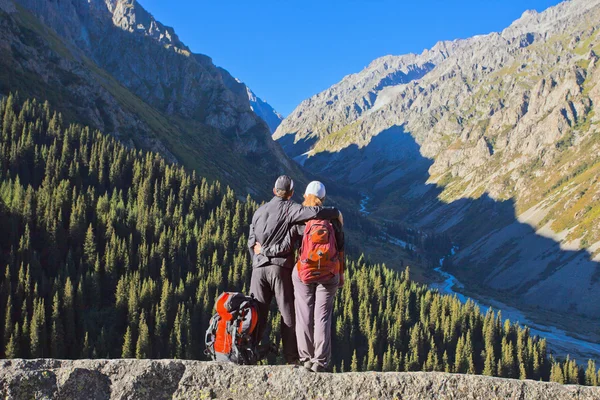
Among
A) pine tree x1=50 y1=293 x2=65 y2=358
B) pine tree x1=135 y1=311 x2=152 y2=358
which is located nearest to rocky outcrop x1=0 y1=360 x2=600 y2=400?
pine tree x1=135 y1=311 x2=152 y2=358

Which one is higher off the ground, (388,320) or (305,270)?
(388,320)

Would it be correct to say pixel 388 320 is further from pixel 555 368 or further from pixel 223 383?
pixel 223 383

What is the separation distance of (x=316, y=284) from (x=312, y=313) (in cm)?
89

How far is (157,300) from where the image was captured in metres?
140

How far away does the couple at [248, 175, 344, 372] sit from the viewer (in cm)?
1349

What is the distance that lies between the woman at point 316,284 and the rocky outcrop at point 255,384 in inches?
69.5

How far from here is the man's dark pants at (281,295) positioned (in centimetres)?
1467

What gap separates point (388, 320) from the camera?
15050cm

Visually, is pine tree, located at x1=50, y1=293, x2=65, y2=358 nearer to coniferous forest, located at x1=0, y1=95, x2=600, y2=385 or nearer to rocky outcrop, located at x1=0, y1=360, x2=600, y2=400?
coniferous forest, located at x1=0, y1=95, x2=600, y2=385

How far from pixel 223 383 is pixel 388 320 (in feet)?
481

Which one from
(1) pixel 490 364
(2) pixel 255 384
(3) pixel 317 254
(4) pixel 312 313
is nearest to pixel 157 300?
(1) pixel 490 364

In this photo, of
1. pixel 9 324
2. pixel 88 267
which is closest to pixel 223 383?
pixel 9 324

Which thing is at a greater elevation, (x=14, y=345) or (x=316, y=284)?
(x=316, y=284)

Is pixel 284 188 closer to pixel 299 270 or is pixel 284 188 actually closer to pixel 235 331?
pixel 299 270
